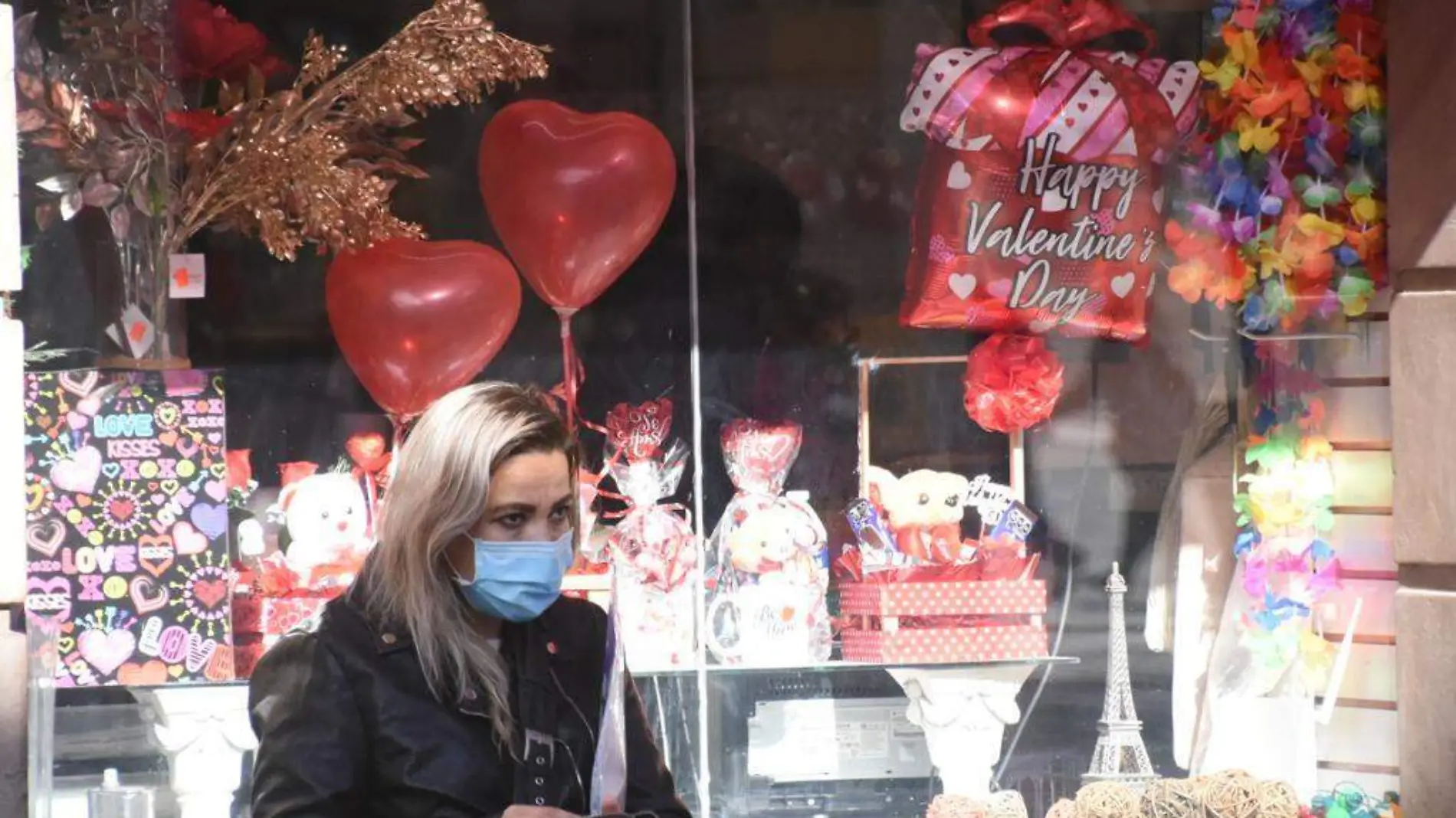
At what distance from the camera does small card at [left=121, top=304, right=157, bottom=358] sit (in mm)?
5035

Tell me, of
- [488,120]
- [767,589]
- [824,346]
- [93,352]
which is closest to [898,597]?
[767,589]

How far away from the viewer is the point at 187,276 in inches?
202

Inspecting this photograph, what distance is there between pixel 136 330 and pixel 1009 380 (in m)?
2.24

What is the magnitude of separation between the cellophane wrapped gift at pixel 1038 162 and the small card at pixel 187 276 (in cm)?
181

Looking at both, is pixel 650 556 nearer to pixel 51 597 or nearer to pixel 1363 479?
pixel 51 597

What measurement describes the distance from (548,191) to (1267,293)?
186 cm

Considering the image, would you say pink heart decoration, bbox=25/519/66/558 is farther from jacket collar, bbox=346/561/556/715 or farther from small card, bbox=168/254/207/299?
jacket collar, bbox=346/561/556/715

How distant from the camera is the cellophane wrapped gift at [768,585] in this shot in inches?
207

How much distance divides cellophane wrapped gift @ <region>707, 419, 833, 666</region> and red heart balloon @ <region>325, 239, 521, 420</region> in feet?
2.58

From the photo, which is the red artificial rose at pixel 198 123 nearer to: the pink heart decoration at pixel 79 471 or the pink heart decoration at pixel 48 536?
the pink heart decoration at pixel 79 471

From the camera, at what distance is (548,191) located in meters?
5.05

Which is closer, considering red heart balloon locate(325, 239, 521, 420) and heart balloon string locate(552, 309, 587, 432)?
red heart balloon locate(325, 239, 521, 420)

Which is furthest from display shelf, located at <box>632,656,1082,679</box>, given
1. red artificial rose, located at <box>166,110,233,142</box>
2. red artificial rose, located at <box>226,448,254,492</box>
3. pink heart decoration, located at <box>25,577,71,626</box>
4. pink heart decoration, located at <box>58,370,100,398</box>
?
red artificial rose, located at <box>166,110,233,142</box>

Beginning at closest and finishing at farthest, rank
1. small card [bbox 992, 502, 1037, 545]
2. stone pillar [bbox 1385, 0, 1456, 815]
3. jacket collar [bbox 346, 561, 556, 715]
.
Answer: jacket collar [bbox 346, 561, 556, 715], stone pillar [bbox 1385, 0, 1456, 815], small card [bbox 992, 502, 1037, 545]
